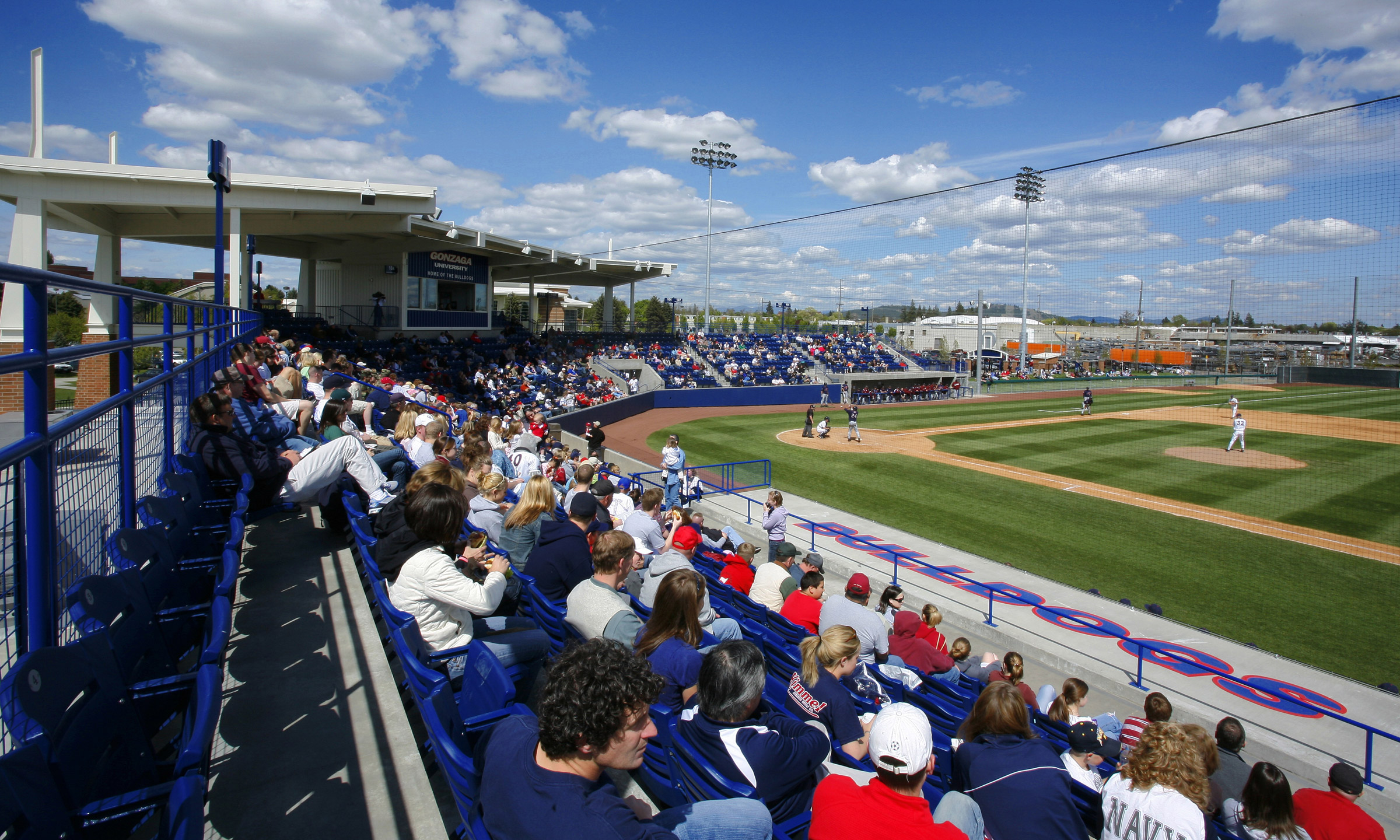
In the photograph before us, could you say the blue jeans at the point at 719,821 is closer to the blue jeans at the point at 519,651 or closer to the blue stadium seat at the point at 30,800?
the blue jeans at the point at 519,651

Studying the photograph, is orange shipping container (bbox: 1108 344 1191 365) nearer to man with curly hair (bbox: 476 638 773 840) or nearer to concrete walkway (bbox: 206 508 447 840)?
concrete walkway (bbox: 206 508 447 840)

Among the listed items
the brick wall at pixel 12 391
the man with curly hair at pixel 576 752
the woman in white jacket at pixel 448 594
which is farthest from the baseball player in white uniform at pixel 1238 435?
the brick wall at pixel 12 391

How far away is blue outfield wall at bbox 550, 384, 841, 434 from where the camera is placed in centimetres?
2833

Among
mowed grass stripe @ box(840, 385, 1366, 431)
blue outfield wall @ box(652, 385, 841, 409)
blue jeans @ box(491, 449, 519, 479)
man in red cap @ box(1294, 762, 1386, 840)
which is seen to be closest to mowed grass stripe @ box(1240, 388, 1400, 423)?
mowed grass stripe @ box(840, 385, 1366, 431)

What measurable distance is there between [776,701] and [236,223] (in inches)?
799

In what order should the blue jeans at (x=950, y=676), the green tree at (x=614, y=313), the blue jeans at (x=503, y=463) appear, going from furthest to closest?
the green tree at (x=614, y=313) → the blue jeans at (x=503, y=463) → the blue jeans at (x=950, y=676)

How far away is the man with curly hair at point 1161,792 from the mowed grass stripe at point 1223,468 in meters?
19.8

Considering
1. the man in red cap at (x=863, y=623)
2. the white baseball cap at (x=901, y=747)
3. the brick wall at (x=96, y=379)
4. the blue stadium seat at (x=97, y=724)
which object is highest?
the brick wall at (x=96, y=379)

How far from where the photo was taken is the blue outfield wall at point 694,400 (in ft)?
92.9

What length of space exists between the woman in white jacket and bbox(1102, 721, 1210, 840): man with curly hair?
298 centimetres

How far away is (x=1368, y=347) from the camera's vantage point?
74.4 m

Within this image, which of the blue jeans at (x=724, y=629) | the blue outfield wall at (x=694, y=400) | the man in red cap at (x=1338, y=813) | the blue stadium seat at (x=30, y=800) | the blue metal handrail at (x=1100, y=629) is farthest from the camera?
the blue outfield wall at (x=694, y=400)

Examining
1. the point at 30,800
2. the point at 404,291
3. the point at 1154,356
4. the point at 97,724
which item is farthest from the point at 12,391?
the point at 1154,356

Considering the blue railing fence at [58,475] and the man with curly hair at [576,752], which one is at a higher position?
the blue railing fence at [58,475]
